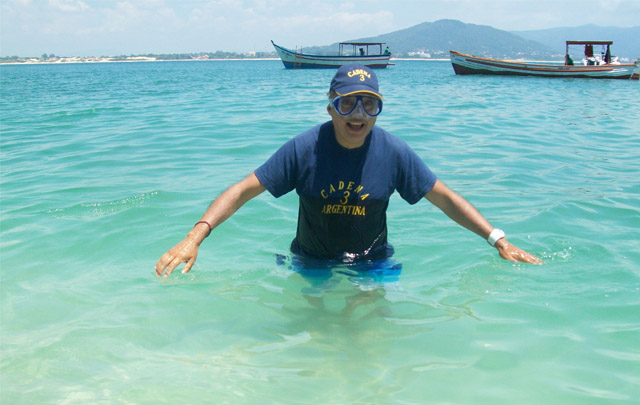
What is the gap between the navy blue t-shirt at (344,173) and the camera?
3.16 meters

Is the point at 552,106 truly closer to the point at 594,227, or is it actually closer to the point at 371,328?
the point at 594,227

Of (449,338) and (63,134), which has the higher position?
(63,134)

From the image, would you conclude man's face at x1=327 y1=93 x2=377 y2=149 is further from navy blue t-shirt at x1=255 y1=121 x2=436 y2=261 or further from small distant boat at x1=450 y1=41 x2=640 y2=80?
small distant boat at x1=450 y1=41 x2=640 y2=80

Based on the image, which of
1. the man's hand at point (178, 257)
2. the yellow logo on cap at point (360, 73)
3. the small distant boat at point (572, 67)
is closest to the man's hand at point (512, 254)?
the yellow logo on cap at point (360, 73)

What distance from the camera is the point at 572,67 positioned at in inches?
1298

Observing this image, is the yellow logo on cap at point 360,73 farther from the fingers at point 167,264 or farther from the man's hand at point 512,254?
the fingers at point 167,264

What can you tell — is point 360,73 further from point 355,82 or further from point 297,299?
point 297,299

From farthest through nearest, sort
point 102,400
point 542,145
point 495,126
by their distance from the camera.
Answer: point 495,126, point 542,145, point 102,400

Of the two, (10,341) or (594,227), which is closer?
(10,341)

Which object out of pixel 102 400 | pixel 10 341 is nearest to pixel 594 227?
pixel 102 400

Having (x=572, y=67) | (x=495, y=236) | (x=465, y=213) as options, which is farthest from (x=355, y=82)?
(x=572, y=67)

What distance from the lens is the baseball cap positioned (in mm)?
2887

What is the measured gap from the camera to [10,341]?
10.8 ft

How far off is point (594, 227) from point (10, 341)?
5.38 meters
